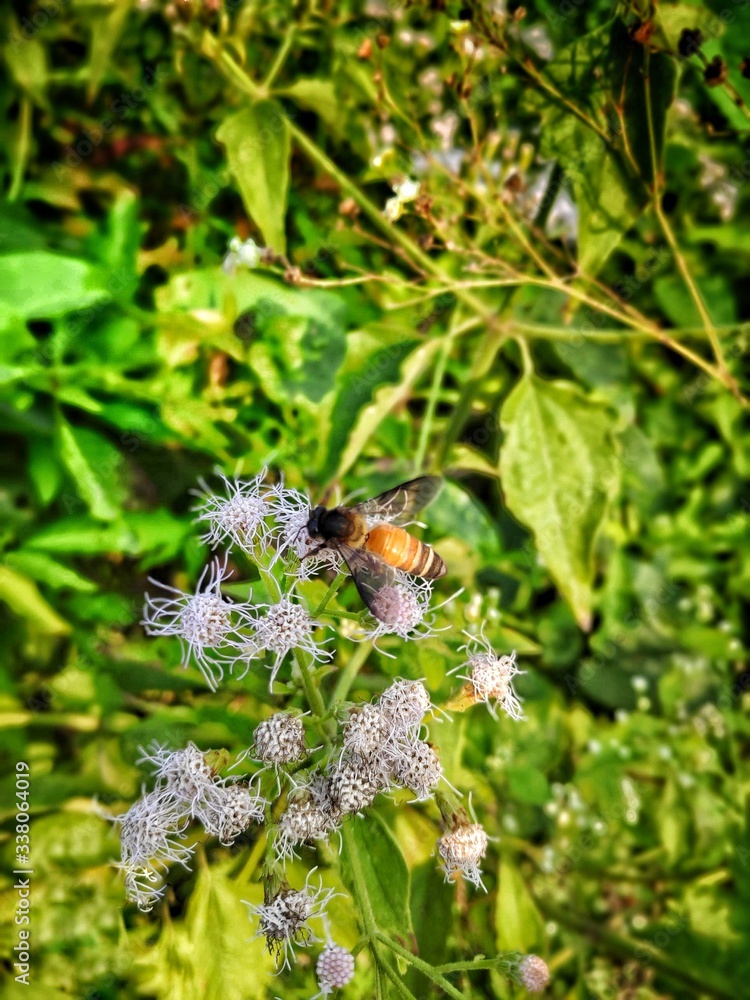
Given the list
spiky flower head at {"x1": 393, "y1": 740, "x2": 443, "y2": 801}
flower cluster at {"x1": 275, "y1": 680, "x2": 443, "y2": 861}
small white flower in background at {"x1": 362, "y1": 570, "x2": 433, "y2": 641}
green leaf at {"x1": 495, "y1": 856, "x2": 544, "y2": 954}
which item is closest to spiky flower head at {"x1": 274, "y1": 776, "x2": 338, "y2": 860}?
flower cluster at {"x1": 275, "y1": 680, "x2": 443, "y2": 861}

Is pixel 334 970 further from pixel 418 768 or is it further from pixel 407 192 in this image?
pixel 407 192

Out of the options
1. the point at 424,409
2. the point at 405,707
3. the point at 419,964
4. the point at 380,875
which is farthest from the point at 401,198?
the point at 419,964

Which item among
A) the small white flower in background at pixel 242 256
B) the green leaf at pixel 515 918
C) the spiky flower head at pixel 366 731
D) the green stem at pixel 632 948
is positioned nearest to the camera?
the spiky flower head at pixel 366 731

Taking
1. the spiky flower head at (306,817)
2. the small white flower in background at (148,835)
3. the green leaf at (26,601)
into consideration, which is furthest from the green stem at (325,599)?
the green leaf at (26,601)

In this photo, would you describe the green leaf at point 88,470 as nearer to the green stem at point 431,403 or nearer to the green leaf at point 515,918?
the green stem at point 431,403

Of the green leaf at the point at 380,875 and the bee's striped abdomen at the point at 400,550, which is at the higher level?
the bee's striped abdomen at the point at 400,550

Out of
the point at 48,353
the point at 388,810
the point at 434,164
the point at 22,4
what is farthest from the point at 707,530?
the point at 22,4

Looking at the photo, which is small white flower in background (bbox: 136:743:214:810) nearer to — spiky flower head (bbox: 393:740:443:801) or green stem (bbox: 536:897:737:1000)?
spiky flower head (bbox: 393:740:443:801)

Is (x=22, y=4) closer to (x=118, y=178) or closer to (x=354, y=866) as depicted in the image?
(x=118, y=178)
